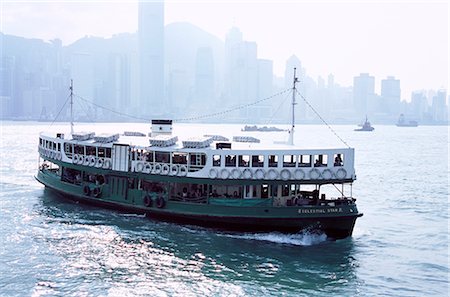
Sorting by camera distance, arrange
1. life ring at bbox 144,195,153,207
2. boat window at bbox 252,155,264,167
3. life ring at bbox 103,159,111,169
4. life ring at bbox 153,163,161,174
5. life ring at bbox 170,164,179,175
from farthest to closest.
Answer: life ring at bbox 103,159,111,169, life ring at bbox 144,195,153,207, life ring at bbox 153,163,161,174, life ring at bbox 170,164,179,175, boat window at bbox 252,155,264,167

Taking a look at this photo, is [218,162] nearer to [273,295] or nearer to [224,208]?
[224,208]

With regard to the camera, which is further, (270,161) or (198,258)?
(270,161)

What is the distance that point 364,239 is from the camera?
1169 inches

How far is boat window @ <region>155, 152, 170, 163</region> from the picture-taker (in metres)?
30.8

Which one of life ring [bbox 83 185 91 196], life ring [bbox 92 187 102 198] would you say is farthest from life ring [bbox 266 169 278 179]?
life ring [bbox 83 185 91 196]

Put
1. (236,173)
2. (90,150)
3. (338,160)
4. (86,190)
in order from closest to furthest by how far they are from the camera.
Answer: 1. (236,173)
2. (338,160)
3. (86,190)
4. (90,150)

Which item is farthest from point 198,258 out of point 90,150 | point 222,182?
point 90,150

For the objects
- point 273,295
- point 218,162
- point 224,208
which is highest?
point 218,162

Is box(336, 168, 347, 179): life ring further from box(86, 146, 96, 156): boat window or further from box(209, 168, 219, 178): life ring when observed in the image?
box(86, 146, 96, 156): boat window

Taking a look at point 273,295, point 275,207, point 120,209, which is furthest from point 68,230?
point 273,295

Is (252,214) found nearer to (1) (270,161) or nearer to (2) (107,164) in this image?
(1) (270,161)

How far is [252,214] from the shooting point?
27766mm

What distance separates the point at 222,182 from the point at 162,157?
183 inches

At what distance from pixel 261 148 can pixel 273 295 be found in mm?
10963
